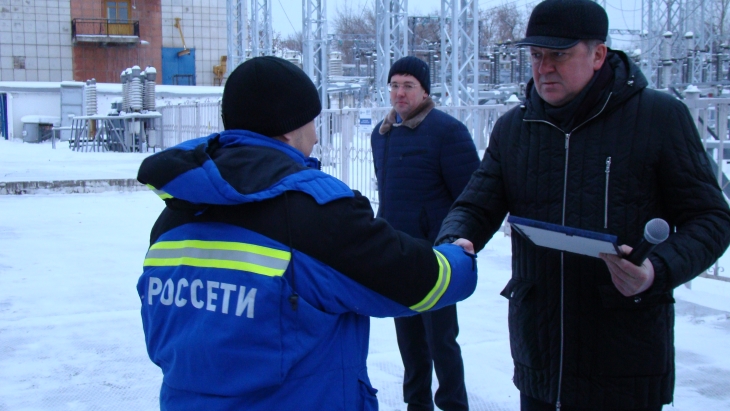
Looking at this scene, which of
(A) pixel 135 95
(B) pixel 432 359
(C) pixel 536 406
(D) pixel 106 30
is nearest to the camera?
(C) pixel 536 406

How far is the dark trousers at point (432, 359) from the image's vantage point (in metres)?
3.37

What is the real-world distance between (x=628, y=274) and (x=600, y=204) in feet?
1.13

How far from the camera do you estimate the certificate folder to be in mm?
1599

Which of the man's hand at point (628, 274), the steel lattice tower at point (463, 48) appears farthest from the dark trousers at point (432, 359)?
the steel lattice tower at point (463, 48)

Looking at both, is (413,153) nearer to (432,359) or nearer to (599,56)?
(432,359)

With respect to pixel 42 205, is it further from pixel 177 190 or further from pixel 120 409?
pixel 177 190

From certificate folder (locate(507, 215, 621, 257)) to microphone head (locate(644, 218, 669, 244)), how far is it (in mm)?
97

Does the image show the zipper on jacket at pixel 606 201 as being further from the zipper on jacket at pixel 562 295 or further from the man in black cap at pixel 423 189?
the man in black cap at pixel 423 189

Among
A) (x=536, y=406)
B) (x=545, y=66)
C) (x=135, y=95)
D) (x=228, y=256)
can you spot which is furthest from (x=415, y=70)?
(x=135, y=95)

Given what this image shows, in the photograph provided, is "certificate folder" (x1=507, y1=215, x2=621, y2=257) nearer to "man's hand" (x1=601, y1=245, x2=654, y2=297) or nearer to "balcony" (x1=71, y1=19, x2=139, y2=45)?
"man's hand" (x1=601, y1=245, x2=654, y2=297)

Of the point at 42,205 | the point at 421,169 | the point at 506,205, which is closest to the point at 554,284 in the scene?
the point at 506,205

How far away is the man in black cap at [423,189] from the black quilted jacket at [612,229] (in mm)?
1280

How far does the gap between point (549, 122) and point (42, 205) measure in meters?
10.2

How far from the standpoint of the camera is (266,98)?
1682 millimetres
